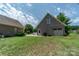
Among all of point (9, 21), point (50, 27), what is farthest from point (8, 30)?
point (50, 27)

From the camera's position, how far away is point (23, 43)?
5918 millimetres

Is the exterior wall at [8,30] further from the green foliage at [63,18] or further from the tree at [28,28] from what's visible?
the green foliage at [63,18]

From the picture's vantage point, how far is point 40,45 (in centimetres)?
589

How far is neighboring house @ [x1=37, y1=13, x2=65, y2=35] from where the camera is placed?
19.6ft

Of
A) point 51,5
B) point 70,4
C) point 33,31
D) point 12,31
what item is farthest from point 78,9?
point 12,31

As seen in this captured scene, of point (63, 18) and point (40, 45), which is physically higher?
point (63, 18)

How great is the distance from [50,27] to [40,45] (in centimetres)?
49

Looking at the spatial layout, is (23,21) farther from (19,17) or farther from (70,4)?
(70,4)

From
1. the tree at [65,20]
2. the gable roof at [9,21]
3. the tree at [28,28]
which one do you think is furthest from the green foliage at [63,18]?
the gable roof at [9,21]

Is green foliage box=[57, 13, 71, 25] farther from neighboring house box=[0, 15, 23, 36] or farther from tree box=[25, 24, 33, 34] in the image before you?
neighboring house box=[0, 15, 23, 36]

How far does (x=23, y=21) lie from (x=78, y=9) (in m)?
1.29

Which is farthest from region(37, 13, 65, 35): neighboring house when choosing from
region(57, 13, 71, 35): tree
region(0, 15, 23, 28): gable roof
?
region(0, 15, 23, 28): gable roof

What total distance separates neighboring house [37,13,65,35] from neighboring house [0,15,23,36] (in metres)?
0.47

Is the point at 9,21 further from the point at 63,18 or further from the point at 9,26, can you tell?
the point at 63,18
